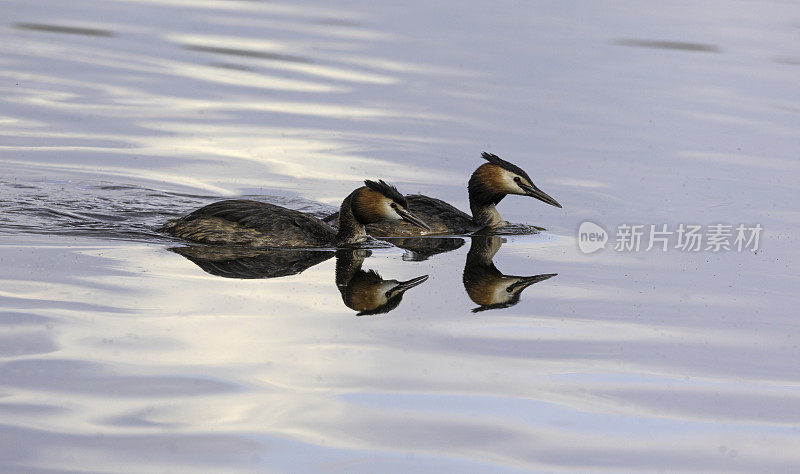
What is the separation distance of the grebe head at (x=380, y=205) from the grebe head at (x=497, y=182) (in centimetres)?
149

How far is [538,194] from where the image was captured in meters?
12.3

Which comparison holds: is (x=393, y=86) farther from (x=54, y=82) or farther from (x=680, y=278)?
Answer: (x=680, y=278)

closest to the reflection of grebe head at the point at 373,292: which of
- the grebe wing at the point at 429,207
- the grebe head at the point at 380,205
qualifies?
the grebe head at the point at 380,205

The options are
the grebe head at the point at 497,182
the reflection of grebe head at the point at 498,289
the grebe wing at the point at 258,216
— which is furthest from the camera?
the grebe head at the point at 497,182

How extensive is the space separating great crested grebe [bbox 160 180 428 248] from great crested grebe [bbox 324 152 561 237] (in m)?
0.66

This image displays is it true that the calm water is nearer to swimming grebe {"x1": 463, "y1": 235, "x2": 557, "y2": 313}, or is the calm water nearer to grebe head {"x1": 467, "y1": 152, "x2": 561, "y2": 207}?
swimming grebe {"x1": 463, "y1": 235, "x2": 557, "y2": 313}

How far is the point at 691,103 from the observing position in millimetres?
17500

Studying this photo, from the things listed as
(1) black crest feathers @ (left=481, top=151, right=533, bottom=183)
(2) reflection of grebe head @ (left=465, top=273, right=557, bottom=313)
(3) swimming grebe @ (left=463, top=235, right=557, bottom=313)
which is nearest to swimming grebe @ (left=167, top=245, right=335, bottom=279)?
(3) swimming grebe @ (left=463, top=235, right=557, bottom=313)

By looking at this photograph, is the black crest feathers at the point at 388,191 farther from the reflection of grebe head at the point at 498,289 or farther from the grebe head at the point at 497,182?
the grebe head at the point at 497,182

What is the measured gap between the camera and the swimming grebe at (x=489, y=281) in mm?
9359

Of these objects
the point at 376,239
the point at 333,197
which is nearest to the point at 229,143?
the point at 333,197

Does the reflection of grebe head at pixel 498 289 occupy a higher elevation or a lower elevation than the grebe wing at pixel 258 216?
lower

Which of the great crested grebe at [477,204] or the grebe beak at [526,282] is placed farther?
the great crested grebe at [477,204]

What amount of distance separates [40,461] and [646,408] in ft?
11.4
